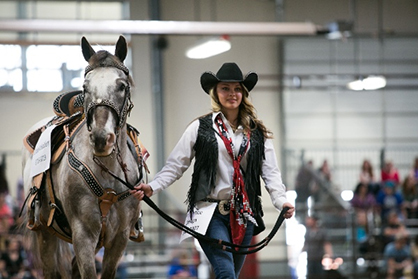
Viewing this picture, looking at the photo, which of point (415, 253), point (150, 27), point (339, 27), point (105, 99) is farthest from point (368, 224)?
point (105, 99)

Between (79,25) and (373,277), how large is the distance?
5244 mm

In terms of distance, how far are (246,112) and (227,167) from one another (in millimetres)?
333

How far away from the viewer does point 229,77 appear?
13.9 ft

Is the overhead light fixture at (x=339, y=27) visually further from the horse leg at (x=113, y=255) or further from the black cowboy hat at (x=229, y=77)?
the horse leg at (x=113, y=255)

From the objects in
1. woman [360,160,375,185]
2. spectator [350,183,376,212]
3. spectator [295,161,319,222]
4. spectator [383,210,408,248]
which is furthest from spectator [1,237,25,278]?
woman [360,160,375,185]

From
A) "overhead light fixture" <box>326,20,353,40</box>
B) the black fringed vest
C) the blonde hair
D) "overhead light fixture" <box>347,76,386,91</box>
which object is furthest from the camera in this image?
"overhead light fixture" <box>347,76,386,91</box>

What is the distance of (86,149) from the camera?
4.11 m

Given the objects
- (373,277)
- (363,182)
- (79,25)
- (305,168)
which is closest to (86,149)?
(79,25)

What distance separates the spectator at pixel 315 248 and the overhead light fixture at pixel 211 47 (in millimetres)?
3000

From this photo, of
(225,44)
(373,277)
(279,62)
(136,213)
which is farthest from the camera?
(279,62)

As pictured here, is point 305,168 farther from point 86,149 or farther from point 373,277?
point 86,149

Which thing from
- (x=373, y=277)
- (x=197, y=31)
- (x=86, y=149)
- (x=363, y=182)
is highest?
(x=197, y=31)

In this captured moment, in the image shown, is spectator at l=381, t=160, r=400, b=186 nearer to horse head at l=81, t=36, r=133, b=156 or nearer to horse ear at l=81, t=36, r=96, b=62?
horse ear at l=81, t=36, r=96, b=62

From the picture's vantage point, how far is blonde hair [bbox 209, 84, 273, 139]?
14.1 feet
